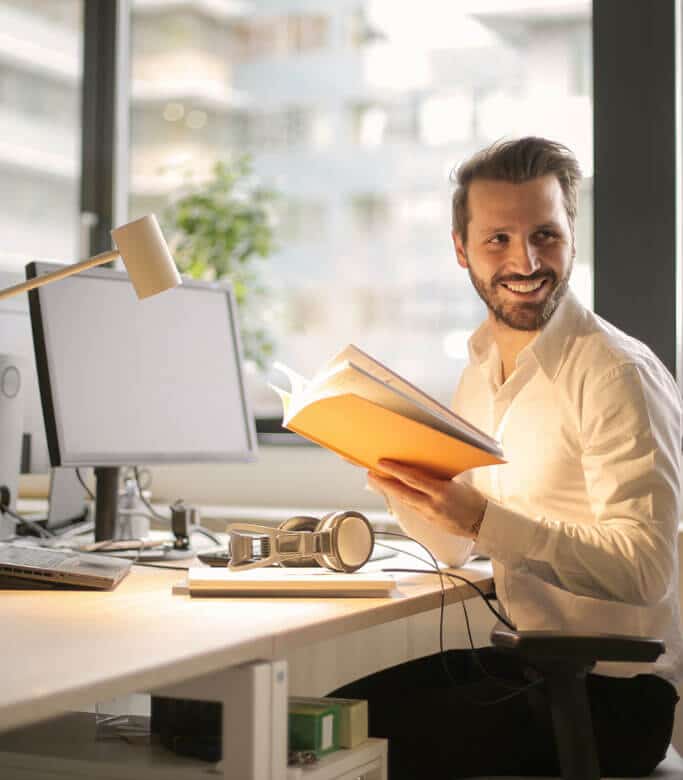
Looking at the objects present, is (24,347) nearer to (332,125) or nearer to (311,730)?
(311,730)

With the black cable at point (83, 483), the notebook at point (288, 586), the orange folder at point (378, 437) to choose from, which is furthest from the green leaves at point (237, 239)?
the notebook at point (288, 586)

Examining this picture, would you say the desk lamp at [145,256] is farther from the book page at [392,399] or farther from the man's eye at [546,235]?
the man's eye at [546,235]

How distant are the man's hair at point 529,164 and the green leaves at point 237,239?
1517 mm

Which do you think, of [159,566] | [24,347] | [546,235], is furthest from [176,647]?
[24,347]

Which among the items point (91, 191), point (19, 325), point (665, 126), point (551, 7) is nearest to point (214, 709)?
point (19, 325)

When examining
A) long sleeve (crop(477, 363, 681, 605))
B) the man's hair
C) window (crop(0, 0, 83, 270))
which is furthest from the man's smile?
window (crop(0, 0, 83, 270))

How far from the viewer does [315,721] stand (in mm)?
1428

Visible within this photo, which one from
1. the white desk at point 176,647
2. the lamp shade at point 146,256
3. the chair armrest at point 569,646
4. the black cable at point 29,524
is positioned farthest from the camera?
the black cable at point 29,524

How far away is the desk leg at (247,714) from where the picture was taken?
1216mm

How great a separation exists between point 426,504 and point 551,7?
193cm

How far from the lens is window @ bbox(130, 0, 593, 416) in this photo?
3188 mm

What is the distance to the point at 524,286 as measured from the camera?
1.95m

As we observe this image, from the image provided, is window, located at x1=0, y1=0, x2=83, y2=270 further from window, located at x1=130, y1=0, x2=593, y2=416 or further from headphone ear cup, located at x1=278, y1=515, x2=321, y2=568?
headphone ear cup, located at x1=278, y1=515, x2=321, y2=568

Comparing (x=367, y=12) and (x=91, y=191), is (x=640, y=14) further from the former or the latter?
(x=91, y=191)
